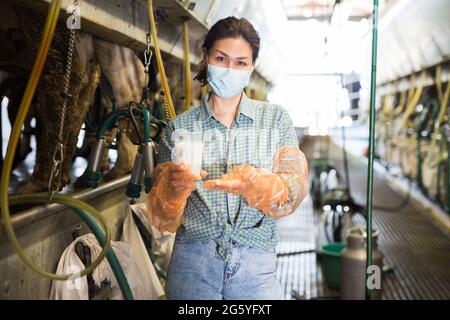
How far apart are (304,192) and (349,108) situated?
2.70 ft

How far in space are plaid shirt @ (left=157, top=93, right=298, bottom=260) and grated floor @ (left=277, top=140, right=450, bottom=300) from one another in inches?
48.5

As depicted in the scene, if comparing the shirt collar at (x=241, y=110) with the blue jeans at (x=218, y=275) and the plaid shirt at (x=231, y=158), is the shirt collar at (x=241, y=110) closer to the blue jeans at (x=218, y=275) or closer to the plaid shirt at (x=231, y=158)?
the plaid shirt at (x=231, y=158)

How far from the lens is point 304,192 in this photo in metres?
1.17

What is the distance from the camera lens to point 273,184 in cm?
111

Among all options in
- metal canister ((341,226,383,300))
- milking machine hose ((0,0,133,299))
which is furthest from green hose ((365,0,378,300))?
metal canister ((341,226,383,300))

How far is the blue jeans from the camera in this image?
120 cm

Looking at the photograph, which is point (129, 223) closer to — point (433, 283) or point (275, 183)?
point (275, 183)

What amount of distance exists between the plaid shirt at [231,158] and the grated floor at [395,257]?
4.04ft

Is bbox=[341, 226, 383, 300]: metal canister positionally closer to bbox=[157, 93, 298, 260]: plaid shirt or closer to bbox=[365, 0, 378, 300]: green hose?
bbox=[365, 0, 378, 300]: green hose

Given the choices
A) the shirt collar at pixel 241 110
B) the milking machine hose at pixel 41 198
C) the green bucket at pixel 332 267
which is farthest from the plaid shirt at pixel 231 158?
the green bucket at pixel 332 267

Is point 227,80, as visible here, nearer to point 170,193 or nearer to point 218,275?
point 170,193

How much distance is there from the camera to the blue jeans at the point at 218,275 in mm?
1202

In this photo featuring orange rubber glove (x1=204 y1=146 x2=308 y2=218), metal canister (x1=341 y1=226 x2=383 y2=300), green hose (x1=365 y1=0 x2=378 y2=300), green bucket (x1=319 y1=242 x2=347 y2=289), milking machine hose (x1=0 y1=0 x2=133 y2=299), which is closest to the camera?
milking machine hose (x1=0 y1=0 x2=133 y2=299)
